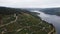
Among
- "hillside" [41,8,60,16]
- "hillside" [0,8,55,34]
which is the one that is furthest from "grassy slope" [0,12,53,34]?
"hillside" [41,8,60,16]

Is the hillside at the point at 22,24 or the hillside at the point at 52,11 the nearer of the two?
the hillside at the point at 22,24

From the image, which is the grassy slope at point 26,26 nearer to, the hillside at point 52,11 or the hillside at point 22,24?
the hillside at point 22,24

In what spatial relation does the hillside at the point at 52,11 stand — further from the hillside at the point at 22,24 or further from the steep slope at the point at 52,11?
the hillside at the point at 22,24

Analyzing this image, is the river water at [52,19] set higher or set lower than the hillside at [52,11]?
lower

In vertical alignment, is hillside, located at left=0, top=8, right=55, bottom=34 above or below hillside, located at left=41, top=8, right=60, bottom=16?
below

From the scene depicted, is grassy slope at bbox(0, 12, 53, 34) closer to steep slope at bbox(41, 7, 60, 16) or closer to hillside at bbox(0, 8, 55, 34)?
hillside at bbox(0, 8, 55, 34)

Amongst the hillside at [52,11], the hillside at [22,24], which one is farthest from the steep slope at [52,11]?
the hillside at [22,24]

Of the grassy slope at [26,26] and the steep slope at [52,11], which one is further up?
the steep slope at [52,11]

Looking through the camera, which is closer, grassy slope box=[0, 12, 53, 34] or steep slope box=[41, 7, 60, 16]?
grassy slope box=[0, 12, 53, 34]
